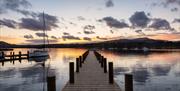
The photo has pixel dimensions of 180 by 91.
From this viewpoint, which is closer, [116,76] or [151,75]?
[116,76]

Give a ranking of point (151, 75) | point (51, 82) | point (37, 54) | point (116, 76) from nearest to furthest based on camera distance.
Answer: point (51, 82) → point (116, 76) → point (151, 75) → point (37, 54)

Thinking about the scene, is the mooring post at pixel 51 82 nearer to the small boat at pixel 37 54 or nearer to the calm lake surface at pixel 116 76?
the calm lake surface at pixel 116 76

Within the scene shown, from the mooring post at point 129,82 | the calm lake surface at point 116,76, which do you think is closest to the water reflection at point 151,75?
the calm lake surface at point 116,76

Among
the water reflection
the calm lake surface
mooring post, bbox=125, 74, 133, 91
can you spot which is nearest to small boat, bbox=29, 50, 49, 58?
the calm lake surface

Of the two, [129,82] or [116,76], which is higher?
[129,82]

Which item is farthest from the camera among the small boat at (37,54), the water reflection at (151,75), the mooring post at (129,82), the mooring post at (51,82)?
the small boat at (37,54)

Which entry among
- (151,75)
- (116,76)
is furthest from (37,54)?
(151,75)

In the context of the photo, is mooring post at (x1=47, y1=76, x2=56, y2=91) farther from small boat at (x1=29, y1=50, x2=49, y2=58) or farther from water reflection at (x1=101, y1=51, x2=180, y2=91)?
small boat at (x1=29, y1=50, x2=49, y2=58)

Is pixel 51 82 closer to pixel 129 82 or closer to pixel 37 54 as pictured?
pixel 129 82

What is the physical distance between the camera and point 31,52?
2773 inches

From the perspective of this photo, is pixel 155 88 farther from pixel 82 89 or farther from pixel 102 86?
pixel 82 89

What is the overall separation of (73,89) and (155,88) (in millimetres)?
8846

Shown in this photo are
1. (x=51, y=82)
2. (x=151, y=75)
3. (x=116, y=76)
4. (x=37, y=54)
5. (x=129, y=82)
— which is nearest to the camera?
(x=51, y=82)

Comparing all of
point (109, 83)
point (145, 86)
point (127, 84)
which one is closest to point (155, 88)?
point (145, 86)
